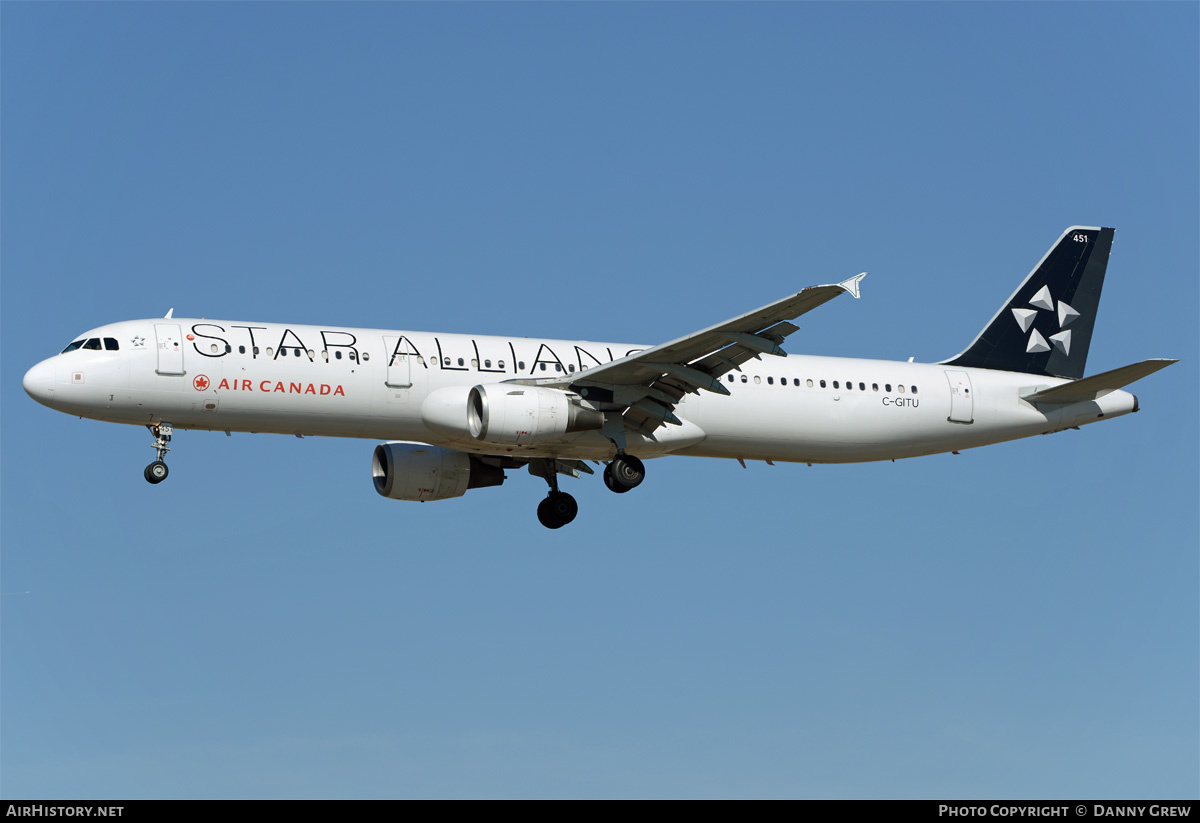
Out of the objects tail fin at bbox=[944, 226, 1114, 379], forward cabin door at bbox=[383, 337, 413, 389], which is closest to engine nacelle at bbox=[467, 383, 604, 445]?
forward cabin door at bbox=[383, 337, 413, 389]

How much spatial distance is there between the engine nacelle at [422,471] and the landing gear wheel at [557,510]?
1903 millimetres

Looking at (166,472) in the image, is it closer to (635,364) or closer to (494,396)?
(494,396)

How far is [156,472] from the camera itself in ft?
119

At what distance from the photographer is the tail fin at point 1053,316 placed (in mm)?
44250

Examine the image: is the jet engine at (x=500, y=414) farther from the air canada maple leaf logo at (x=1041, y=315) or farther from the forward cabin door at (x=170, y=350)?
the air canada maple leaf logo at (x=1041, y=315)

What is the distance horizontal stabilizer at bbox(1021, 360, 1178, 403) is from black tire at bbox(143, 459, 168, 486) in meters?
22.7

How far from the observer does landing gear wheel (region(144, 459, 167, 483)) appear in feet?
119

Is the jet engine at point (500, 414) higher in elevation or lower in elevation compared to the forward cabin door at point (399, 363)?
lower

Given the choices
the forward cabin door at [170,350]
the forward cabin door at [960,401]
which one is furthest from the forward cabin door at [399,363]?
the forward cabin door at [960,401]

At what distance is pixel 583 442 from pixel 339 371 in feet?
20.2
